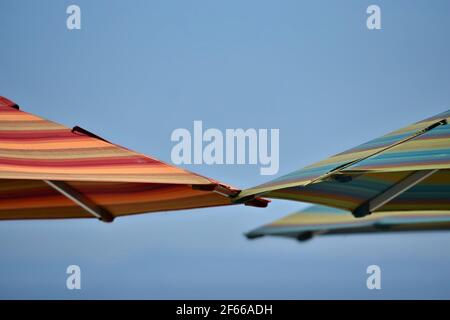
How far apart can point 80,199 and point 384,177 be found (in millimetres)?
1790

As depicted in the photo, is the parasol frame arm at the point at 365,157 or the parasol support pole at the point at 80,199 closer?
the parasol frame arm at the point at 365,157

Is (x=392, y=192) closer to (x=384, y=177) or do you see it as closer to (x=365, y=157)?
(x=384, y=177)

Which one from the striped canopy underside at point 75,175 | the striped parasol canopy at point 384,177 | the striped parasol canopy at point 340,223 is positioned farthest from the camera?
the striped parasol canopy at point 340,223

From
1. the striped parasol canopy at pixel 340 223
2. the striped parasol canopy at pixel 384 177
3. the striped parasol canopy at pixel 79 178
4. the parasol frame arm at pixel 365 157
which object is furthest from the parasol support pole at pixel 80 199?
the striped parasol canopy at pixel 340 223

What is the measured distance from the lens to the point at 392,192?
550 centimetres

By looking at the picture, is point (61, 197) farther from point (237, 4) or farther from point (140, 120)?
point (237, 4)

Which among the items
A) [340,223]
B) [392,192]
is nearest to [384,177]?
[392,192]

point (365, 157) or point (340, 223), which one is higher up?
point (365, 157)

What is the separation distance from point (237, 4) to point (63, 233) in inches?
98.2

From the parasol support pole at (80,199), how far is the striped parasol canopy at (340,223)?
1908 millimetres

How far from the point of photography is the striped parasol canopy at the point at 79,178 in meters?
4.75

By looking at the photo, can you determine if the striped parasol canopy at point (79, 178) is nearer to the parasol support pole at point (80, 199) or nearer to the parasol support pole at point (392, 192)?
the parasol support pole at point (80, 199)

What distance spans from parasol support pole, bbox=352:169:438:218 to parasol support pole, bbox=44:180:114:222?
1.56 metres

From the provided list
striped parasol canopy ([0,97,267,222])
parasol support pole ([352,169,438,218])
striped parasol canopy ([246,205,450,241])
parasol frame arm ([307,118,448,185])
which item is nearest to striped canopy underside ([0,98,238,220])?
striped parasol canopy ([0,97,267,222])
